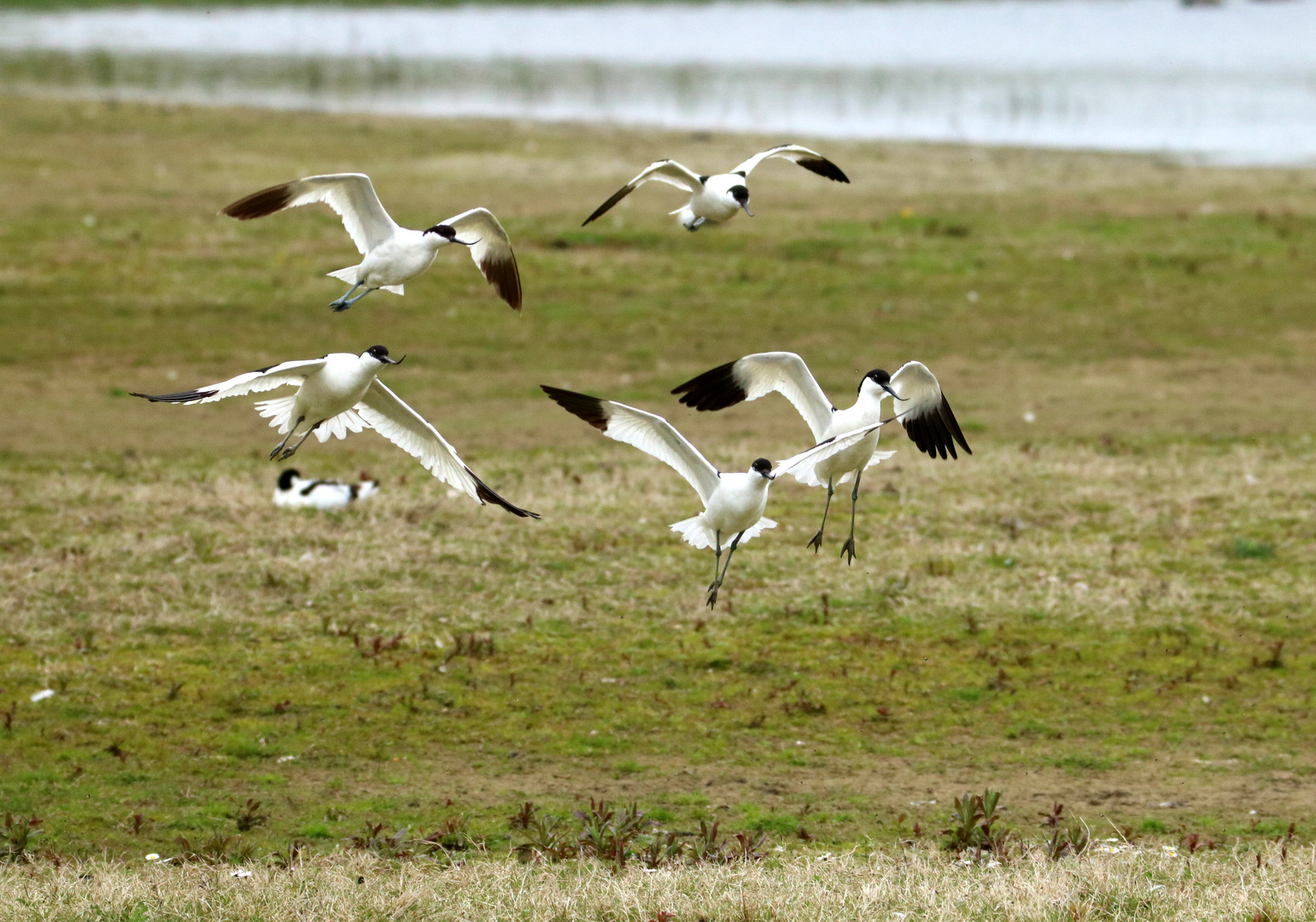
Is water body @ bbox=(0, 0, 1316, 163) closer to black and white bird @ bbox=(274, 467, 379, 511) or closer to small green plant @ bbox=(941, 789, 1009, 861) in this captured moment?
black and white bird @ bbox=(274, 467, 379, 511)

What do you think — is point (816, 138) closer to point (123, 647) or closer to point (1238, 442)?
point (1238, 442)

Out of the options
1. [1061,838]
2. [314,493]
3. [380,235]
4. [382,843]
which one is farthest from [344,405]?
[314,493]

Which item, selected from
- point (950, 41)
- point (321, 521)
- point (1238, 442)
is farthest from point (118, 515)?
point (950, 41)

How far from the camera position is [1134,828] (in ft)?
26.9

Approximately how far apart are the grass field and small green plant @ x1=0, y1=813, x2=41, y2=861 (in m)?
0.22

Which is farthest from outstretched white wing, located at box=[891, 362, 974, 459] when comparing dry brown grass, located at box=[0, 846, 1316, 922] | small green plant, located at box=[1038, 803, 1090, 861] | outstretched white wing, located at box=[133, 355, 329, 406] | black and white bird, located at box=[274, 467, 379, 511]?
black and white bird, located at box=[274, 467, 379, 511]

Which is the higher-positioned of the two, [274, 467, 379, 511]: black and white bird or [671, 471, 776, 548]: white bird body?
[671, 471, 776, 548]: white bird body

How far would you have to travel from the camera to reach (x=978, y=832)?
777cm

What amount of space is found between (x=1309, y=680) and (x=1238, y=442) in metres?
5.87

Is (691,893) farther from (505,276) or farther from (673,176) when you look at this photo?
(673,176)

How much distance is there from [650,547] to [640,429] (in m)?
4.61

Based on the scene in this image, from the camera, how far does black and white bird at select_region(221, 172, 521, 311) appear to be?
7363 millimetres

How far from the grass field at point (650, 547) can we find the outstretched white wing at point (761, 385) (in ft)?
6.84

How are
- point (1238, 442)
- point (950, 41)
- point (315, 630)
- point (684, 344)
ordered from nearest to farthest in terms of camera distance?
point (315, 630) < point (1238, 442) < point (684, 344) < point (950, 41)
